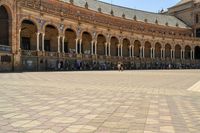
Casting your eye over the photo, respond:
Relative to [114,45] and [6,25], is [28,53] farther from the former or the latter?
[114,45]

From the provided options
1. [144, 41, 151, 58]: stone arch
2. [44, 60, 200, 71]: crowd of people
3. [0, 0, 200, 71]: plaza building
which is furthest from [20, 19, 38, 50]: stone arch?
[144, 41, 151, 58]: stone arch

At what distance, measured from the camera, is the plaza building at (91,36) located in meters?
41.5

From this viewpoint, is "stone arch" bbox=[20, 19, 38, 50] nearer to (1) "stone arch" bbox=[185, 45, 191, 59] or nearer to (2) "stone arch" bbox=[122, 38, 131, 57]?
(2) "stone arch" bbox=[122, 38, 131, 57]

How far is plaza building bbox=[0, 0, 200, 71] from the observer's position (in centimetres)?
4147

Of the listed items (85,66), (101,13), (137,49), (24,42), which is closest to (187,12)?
(137,49)

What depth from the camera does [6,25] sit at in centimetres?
4050

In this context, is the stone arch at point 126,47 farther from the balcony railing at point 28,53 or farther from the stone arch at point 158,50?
the balcony railing at point 28,53

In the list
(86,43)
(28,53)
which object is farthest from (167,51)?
(28,53)

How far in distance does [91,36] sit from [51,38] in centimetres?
940

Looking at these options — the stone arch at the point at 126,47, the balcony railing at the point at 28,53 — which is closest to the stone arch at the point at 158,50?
the stone arch at the point at 126,47

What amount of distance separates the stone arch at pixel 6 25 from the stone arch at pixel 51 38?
37.8 ft

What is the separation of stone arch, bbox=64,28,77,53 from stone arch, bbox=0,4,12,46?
58.0ft

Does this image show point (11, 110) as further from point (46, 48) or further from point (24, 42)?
point (46, 48)

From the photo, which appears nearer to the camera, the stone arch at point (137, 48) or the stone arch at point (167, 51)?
the stone arch at point (137, 48)
